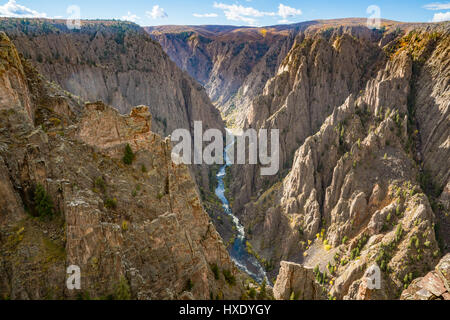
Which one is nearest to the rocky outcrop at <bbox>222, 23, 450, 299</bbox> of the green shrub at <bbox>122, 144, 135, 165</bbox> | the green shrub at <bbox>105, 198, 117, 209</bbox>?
the green shrub at <bbox>122, 144, 135, 165</bbox>

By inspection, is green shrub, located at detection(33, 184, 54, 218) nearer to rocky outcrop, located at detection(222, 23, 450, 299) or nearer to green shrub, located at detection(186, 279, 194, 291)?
green shrub, located at detection(186, 279, 194, 291)

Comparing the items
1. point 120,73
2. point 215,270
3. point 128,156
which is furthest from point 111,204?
point 120,73

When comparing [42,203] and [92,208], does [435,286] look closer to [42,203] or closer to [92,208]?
[92,208]

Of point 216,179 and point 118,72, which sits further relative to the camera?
point 216,179

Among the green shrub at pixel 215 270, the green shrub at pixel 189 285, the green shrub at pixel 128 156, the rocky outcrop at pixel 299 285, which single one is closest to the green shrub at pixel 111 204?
the green shrub at pixel 128 156
